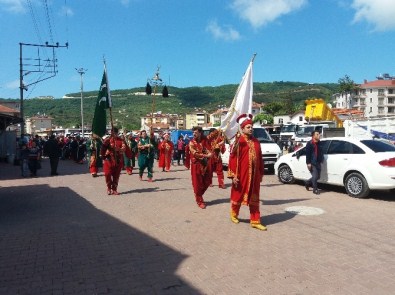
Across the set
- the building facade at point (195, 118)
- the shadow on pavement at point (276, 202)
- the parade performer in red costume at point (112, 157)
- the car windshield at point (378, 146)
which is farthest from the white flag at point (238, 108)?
the building facade at point (195, 118)

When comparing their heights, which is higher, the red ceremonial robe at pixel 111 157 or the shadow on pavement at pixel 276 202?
the red ceremonial robe at pixel 111 157

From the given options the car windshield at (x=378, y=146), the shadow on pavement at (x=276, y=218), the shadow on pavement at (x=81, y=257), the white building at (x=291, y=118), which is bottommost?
the shadow on pavement at (x=81, y=257)

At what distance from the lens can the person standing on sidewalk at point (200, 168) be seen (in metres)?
8.77

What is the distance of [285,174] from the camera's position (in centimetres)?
1245

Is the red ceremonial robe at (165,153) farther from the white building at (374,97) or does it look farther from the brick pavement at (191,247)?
the white building at (374,97)

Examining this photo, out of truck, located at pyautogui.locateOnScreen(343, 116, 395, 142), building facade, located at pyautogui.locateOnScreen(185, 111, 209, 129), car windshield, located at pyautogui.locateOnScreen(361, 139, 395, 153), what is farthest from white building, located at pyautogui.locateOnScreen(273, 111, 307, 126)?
car windshield, located at pyautogui.locateOnScreen(361, 139, 395, 153)

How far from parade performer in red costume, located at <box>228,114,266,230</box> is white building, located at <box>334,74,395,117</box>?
10179 cm

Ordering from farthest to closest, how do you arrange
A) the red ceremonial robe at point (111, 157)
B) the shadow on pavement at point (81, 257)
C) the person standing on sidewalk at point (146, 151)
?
the person standing on sidewalk at point (146, 151) < the red ceremonial robe at point (111, 157) < the shadow on pavement at point (81, 257)

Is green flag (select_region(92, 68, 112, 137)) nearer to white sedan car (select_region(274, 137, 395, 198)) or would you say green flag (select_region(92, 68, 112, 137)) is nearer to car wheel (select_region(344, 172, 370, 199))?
white sedan car (select_region(274, 137, 395, 198))

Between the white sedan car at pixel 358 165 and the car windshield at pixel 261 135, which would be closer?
the white sedan car at pixel 358 165

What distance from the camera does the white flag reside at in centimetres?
923

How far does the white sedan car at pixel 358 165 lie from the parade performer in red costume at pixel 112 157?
18.6ft

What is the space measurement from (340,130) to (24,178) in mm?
16010

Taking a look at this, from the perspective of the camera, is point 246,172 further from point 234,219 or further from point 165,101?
point 165,101
